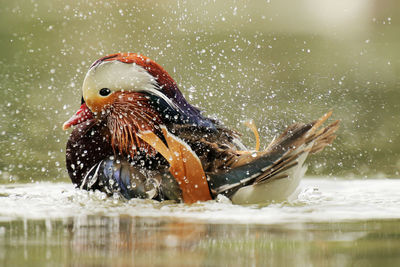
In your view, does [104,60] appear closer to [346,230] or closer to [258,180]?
[258,180]

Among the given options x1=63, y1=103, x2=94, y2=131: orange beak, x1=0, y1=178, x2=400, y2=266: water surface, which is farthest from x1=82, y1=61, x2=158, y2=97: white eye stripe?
x1=0, y1=178, x2=400, y2=266: water surface

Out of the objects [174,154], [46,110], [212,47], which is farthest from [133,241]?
[212,47]

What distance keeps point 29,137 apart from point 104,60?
1763mm

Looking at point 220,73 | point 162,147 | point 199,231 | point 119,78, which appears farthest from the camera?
point 220,73

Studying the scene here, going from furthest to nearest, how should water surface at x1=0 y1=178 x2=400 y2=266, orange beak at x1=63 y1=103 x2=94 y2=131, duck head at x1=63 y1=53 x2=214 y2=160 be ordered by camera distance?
orange beak at x1=63 y1=103 x2=94 y2=131 → duck head at x1=63 y1=53 x2=214 y2=160 → water surface at x1=0 y1=178 x2=400 y2=266

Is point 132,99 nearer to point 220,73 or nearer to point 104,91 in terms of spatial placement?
point 104,91

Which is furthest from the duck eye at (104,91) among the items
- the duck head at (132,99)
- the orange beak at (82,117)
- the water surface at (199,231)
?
the water surface at (199,231)

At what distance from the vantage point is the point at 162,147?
3.65 m

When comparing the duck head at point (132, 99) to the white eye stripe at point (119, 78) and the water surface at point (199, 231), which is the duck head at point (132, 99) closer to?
the white eye stripe at point (119, 78)

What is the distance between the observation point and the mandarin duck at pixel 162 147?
3531 millimetres

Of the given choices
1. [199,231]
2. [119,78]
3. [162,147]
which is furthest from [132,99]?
[199,231]

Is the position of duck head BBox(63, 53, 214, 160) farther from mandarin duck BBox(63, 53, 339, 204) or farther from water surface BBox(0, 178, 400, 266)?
water surface BBox(0, 178, 400, 266)

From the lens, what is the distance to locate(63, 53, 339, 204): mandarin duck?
3531 millimetres

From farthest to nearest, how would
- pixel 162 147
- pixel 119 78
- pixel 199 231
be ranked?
pixel 119 78
pixel 162 147
pixel 199 231
